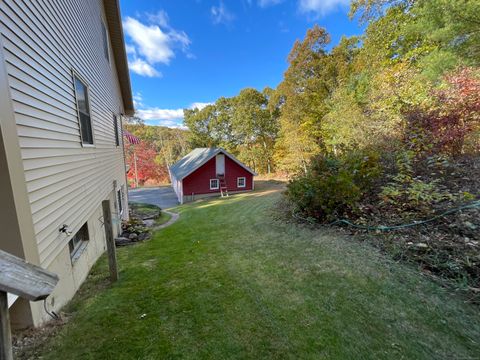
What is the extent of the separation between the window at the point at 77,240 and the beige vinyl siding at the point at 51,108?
0.30 metres

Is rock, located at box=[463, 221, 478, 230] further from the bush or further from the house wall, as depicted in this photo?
the house wall

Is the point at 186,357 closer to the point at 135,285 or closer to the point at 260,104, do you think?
the point at 135,285

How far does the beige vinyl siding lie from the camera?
7.67 feet

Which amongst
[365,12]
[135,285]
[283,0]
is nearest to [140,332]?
[135,285]

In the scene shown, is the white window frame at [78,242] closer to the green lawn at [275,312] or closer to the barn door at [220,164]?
the green lawn at [275,312]

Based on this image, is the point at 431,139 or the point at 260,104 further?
the point at 260,104

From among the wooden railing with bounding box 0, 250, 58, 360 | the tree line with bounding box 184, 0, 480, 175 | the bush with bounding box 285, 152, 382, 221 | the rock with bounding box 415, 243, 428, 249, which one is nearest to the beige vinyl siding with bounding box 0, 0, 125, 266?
the wooden railing with bounding box 0, 250, 58, 360

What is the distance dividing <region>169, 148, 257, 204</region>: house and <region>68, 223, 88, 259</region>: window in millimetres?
11761

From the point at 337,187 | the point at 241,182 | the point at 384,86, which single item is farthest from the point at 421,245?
the point at 241,182

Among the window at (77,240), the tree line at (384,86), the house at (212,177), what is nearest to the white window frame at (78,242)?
the window at (77,240)

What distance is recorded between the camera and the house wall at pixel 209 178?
17.1 metres

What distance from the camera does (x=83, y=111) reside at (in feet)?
15.5

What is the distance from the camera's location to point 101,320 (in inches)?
102

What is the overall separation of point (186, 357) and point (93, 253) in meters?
3.50
